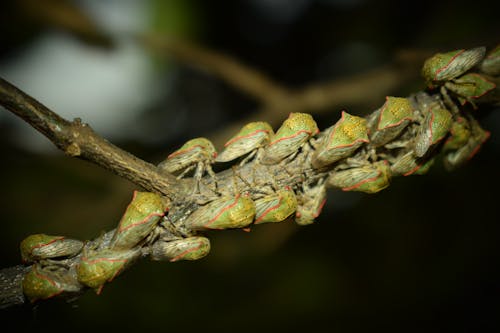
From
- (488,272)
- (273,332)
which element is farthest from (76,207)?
(488,272)

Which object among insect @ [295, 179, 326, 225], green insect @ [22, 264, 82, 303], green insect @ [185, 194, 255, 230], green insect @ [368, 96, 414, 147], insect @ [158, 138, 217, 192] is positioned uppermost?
insect @ [158, 138, 217, 192]

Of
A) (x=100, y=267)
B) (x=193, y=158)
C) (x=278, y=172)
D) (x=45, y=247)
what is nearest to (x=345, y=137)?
(x=278, y=172)

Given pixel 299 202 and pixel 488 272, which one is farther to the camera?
pixel 488 272

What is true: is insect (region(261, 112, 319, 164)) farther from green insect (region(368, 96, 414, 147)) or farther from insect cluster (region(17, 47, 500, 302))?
green insect (region(368, 96, 414, 147))

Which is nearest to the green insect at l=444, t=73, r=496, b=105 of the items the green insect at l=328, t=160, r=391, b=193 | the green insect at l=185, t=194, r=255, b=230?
the green insect at l=328, t=160, r=391, b=193

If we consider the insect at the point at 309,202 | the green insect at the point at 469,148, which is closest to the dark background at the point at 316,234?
the green insect at the point at 469,148

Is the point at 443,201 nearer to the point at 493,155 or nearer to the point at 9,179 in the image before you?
the point at 493,155

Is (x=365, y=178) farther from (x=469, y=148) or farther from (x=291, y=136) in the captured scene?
(x=469, y=148)
